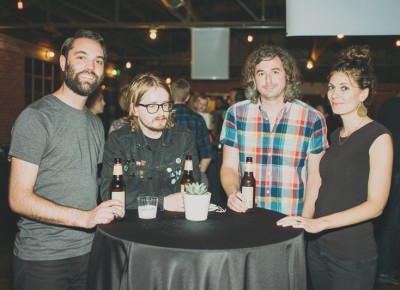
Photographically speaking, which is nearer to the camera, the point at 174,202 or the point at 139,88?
the point at 174,202

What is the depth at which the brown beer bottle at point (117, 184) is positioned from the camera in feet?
6.21

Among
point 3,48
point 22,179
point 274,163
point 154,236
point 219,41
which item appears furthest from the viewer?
point 3,48

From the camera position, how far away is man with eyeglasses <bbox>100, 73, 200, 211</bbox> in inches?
86.4

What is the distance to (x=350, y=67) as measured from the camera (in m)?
2.20

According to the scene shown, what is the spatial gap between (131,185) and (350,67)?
1354 millimetres

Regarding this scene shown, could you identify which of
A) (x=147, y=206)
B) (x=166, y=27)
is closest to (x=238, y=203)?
(x=147, y=206)

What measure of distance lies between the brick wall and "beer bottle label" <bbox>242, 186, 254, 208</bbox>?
7568mm

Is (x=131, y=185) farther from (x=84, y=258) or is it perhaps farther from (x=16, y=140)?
(x=16, y=140)

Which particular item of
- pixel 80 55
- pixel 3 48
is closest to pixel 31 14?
pixel 3 48

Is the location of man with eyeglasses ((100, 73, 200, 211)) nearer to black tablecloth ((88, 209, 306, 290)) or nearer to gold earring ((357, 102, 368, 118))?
black tablecloth ((88, 209, 306, 290))

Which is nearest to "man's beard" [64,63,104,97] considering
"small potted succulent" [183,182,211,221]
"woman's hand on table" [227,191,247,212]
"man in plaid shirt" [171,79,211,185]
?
"small potted succulent" [183,182,211,221]

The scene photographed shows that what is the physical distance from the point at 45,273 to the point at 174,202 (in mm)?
699

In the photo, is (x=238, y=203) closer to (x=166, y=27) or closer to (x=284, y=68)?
(x=284, y=68)

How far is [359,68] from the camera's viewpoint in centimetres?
219
